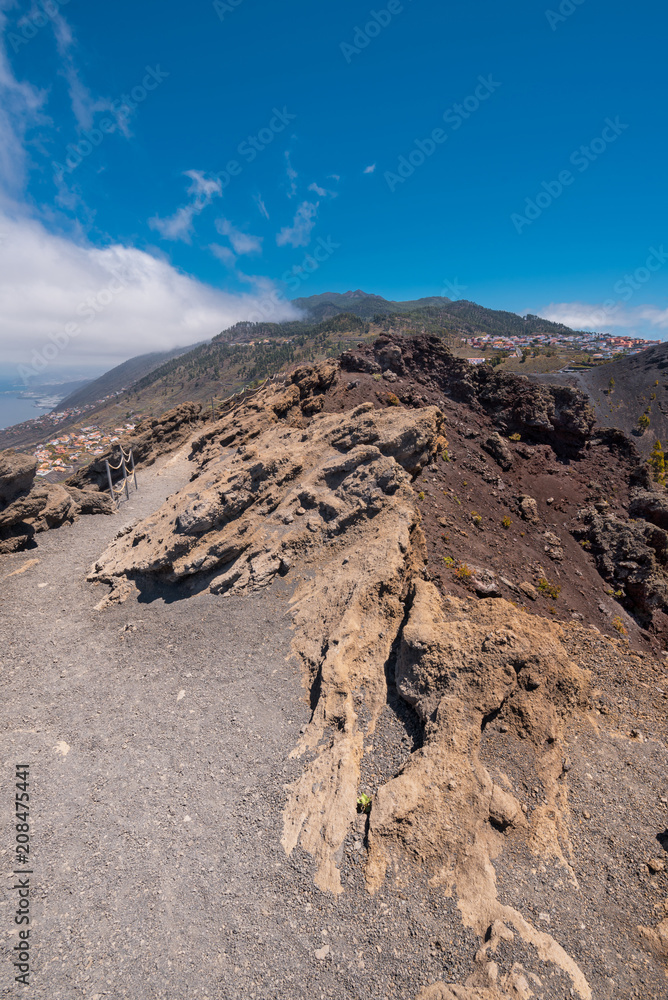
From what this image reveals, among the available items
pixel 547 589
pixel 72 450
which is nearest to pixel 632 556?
pixel 547 589

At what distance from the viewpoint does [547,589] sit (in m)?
12.8

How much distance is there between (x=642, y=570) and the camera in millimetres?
14633

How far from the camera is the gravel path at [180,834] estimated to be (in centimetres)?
507

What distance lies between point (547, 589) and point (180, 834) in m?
11.9

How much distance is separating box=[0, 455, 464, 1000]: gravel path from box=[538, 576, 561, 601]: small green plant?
7782 millimetres

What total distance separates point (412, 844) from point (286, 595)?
20.7ft

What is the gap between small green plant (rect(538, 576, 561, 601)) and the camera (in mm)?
12703

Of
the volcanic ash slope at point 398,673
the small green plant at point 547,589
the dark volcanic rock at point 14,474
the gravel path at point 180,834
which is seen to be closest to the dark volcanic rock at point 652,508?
the small green plant at point 547,589

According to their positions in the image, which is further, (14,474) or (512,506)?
(512,506)

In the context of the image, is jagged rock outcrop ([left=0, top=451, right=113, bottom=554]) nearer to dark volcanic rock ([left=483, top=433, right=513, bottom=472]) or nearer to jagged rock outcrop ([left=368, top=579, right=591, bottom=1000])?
jagged rock outcrop ([left=368, top=579, right=591, bottom=1000])

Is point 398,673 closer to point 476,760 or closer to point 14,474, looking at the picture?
point 476,760

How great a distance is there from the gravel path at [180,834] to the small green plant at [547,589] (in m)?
7.78

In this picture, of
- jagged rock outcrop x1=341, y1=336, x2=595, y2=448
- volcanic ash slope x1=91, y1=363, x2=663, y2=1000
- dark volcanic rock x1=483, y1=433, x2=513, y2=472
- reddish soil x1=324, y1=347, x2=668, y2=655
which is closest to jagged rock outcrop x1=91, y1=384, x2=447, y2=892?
volcanic ash slope x1=91, y1=363, x2=663, y2=1000

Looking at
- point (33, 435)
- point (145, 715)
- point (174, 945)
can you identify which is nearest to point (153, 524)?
point (145, 715)
